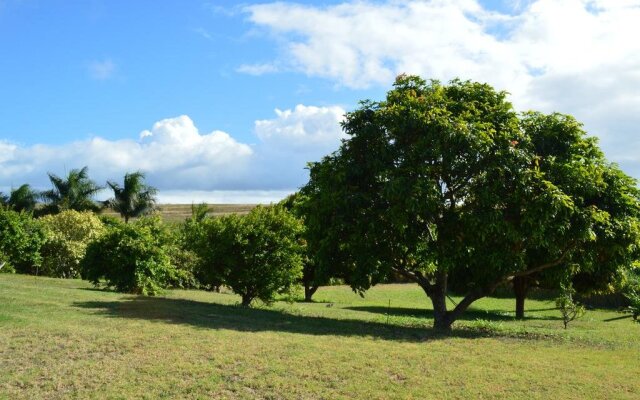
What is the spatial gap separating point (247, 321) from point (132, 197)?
1603 inches

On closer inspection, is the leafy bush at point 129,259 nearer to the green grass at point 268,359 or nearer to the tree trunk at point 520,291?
the green grass at point 268,359

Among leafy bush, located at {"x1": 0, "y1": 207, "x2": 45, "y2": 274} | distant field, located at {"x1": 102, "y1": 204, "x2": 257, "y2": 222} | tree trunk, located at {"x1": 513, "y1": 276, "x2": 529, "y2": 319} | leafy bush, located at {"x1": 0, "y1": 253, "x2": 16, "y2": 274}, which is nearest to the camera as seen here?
leafy bush, located at {"x1": 0, "y1": 253, "x2": 16, "y2": 274}

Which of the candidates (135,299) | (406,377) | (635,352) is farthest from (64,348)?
(635,352)

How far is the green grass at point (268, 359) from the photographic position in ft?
30.9

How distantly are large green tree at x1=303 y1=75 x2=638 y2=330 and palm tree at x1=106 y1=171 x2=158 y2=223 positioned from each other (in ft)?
127

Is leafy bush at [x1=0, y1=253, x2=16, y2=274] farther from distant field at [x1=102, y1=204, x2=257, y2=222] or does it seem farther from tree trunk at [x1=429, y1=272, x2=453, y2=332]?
distant field at [x1=102, y1=204, x2=257, y2=222]

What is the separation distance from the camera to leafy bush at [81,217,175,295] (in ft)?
71.5

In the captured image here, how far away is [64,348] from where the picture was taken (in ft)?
36.1

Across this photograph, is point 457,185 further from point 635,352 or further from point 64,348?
point 64,348

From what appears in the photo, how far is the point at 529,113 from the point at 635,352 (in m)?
7.65

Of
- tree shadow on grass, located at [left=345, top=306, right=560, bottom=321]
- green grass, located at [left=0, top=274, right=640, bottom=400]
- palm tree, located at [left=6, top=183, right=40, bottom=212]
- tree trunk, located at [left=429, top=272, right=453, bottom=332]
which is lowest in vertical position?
tree shadow on grass, located at [left=345, top=306, right=560, bottom=321]

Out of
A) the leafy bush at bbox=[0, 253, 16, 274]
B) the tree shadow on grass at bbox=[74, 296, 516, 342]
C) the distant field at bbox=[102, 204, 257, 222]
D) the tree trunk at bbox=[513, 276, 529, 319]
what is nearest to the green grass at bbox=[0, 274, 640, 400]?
the tree shadow on grass at bbox=[74, 296, 516, 342]

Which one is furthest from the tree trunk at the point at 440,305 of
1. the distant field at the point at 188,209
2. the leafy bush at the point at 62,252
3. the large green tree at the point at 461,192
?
the distant field at the point at 188,209

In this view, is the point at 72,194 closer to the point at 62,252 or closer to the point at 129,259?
the point at 62,252
